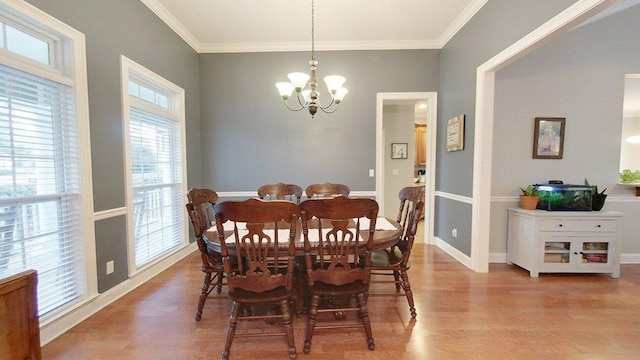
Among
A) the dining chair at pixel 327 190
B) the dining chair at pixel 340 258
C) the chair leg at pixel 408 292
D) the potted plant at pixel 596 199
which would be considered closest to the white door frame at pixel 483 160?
the potted plant at pixel 596 199

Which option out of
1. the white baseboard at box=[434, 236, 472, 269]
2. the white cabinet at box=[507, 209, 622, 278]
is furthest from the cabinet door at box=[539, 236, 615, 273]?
the white baseboard at box=[434, 236, 472, 269]

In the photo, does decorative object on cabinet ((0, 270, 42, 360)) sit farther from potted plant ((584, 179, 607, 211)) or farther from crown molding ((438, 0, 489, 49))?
potted plant ((584, 179, 607, 211))

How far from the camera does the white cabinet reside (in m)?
2.63

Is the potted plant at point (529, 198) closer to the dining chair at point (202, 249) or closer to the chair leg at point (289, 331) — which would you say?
the chair leg at point (289, 331)

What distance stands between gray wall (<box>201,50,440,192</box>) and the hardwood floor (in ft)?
5.78

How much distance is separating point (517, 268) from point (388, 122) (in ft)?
10.1

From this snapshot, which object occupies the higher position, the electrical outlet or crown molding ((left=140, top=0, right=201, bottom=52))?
crown molding ((left=140, top=0, right=201, bottom=52))

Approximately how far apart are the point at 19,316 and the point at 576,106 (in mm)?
4733

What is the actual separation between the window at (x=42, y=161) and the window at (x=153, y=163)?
0.47 metres

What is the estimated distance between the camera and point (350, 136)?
3812 mm

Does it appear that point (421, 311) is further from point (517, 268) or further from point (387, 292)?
point (517, 268)

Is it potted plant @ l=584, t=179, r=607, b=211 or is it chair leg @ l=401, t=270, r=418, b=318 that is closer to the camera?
chair leg @ l=401, t=270, r=418, b=318

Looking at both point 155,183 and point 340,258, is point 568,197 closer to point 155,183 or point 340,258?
point 340,258

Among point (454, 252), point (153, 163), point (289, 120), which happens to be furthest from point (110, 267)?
point (454, 252)
